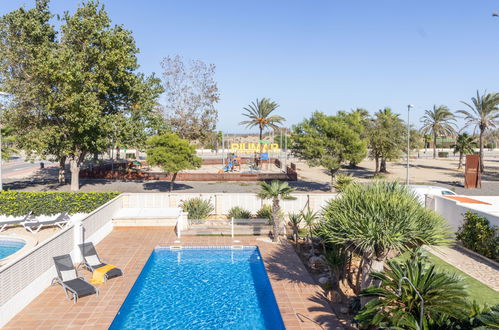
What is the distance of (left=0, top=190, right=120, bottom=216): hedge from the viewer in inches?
744

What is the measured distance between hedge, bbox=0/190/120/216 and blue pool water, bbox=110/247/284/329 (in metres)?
6.04

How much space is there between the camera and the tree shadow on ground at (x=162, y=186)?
31.9 meters

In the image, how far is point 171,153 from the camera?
91.5ft

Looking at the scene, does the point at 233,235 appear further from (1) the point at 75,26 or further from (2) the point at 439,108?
(2) the point at 439,108

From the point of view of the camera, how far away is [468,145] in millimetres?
46062

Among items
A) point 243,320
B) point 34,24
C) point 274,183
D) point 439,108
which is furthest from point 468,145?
point 34,24

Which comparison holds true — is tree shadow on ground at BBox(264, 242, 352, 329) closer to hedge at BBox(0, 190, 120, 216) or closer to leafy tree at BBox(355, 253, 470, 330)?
leafy tree at BBox(355, 253, 470, 330)

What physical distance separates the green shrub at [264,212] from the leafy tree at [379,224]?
10072 millimetres

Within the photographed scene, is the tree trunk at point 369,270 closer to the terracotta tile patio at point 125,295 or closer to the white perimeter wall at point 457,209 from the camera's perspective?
the terracotta tile patio at point 125,295

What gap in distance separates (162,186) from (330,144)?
16079 mm

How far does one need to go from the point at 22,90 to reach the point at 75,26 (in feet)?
19.7

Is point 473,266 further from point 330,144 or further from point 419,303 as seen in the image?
point 330,144

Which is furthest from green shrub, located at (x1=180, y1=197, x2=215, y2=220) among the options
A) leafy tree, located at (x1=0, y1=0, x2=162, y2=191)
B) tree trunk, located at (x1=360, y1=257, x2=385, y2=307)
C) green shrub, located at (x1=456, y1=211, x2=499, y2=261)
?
green shrub, located at (x1=456, y1=211, x2=499, y2=261)

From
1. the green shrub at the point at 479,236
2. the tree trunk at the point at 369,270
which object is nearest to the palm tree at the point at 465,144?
the green shrub at the point at 479,236
